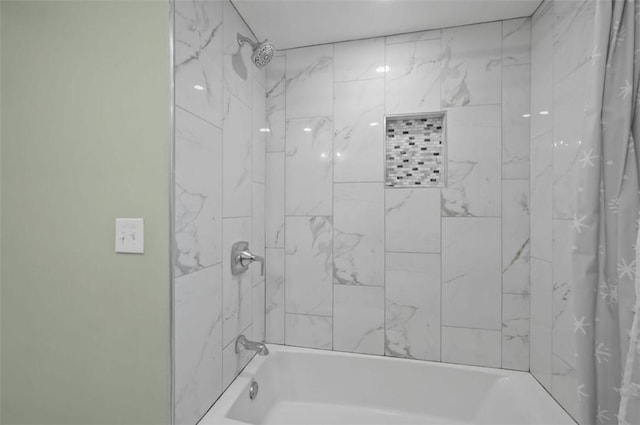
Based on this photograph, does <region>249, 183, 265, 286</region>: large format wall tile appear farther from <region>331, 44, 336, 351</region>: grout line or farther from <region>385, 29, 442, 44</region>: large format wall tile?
<region>385, 29, 442, 44</region>: large format wall tile

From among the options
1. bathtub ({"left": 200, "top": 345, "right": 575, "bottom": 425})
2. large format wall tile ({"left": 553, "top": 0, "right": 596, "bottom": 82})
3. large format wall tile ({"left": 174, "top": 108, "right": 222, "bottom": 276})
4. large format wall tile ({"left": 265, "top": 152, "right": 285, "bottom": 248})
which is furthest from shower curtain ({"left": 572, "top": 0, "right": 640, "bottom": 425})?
large format wall tile ({"left": 265, "top": 152, "right": 285, "bottom": 248})

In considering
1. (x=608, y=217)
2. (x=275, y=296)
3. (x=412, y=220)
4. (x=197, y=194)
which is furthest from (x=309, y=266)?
(x=608, y=217)

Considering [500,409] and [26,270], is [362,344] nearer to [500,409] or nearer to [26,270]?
[500,409]

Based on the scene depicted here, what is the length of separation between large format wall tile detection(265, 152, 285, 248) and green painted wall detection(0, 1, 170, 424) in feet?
2.88

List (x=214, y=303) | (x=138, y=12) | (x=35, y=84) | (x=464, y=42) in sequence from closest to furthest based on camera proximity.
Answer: (x=138, y=12) < (x=35, y=84) < (x=214, y=303) < (x=464, y=42)

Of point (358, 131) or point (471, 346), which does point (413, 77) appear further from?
point (471, 346)

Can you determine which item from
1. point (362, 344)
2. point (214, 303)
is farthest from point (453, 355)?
point (214, 303)

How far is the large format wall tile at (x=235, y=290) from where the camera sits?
1436mm

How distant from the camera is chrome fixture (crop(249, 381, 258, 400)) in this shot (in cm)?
154

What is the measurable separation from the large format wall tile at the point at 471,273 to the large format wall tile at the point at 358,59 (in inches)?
37.7

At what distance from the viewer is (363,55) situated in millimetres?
1773

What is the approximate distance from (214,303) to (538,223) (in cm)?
158

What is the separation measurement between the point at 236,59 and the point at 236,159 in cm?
50

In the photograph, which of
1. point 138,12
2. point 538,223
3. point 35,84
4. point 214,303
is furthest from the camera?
point 538,223
